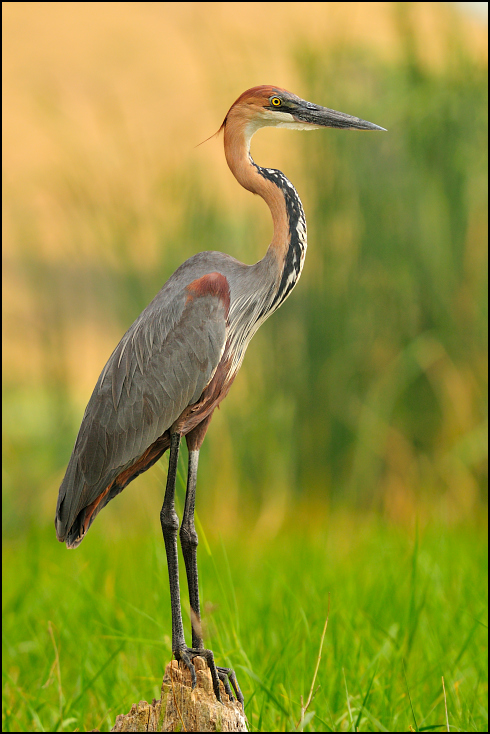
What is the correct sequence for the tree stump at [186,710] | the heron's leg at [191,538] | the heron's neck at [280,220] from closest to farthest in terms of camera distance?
the tree stump at [186,710] < the heron's neck at [280,220] < the heron's leg at [191,538]

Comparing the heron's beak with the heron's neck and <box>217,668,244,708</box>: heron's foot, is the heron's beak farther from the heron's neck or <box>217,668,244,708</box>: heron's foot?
<box>217,668,244,708</box>: heron's foot

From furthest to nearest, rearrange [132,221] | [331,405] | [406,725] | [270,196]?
[331,405] < [132,221] < [406,725] < [270,196]

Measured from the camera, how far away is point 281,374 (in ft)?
13.9

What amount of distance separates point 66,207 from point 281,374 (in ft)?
5.09

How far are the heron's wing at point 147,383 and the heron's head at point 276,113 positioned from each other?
38 centimetres

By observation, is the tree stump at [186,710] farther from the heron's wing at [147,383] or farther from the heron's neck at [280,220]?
the heron's neck at [280,220]

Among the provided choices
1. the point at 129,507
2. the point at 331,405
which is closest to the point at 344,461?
the point at 331,405

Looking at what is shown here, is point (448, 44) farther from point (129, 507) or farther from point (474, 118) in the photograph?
point (129, 507)

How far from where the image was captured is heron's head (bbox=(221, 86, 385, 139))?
1.77 metres

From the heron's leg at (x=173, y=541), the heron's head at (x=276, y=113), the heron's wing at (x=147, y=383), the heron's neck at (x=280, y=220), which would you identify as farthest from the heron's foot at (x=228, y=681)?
the heron's head at (x=276, y=113)

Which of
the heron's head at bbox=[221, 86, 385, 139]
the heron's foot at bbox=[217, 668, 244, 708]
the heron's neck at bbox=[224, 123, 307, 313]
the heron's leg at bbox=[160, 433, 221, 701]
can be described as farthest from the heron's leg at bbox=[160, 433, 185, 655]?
the heron's head at bbox=[221, 86, 385, 139]

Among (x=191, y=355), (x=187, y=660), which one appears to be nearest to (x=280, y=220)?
(x=191, y=355)

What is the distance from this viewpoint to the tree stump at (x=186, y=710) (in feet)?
5.34

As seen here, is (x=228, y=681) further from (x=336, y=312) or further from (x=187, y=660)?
(x=336, y=312)
